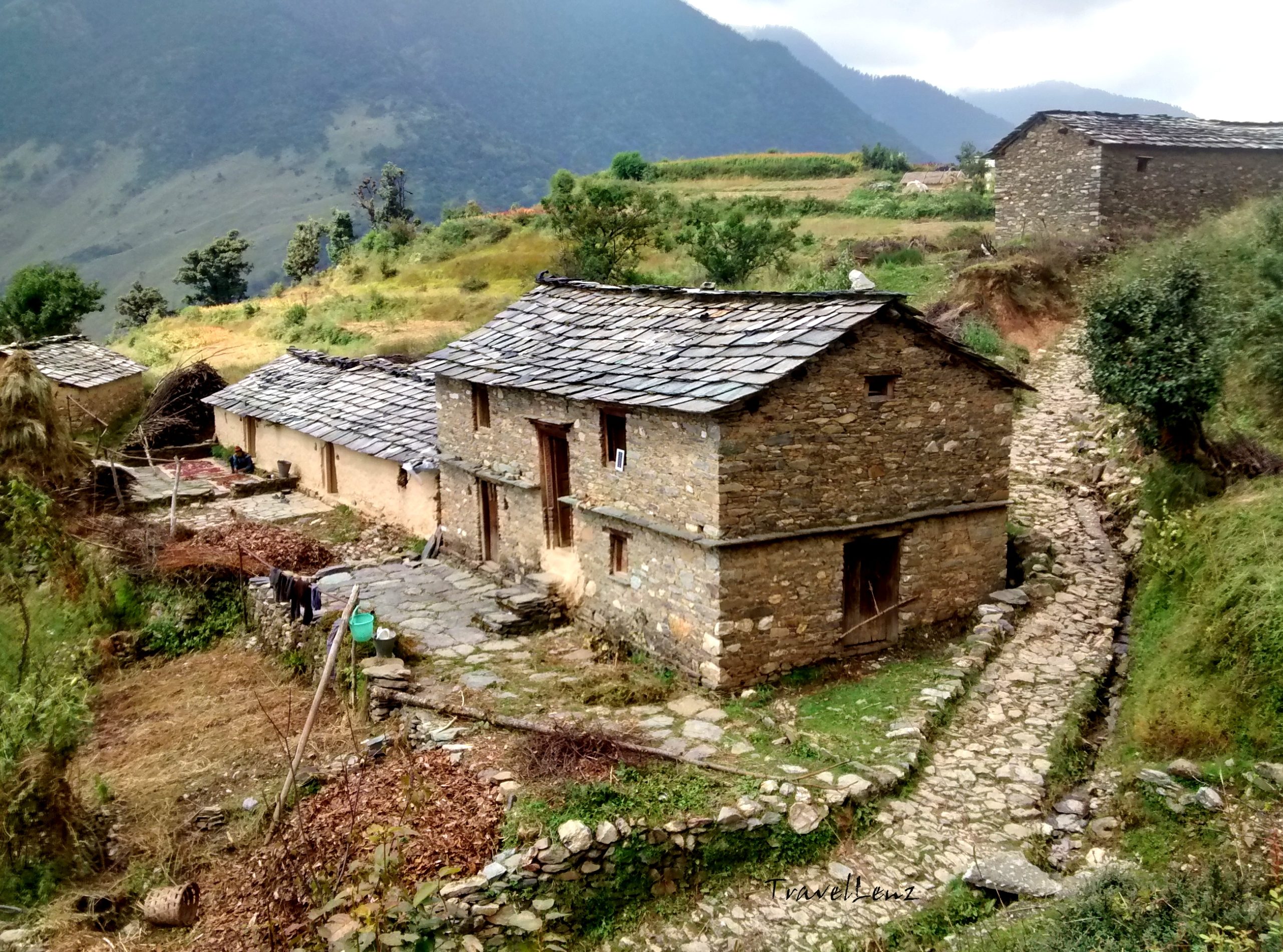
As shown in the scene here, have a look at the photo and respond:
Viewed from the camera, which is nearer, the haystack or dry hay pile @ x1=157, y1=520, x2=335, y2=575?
dry hay pile @ x1=157, y1=520, x2=335, y2=575

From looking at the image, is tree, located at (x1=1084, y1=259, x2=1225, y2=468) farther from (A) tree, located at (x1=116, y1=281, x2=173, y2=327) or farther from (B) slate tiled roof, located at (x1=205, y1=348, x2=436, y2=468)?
(A) tree, located at (x1=116, y1=281, x2=173, y2=327)

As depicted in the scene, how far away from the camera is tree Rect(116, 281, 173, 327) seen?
4810 centimetres

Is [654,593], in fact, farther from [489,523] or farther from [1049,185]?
[1049,185]

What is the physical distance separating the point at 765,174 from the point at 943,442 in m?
43.6

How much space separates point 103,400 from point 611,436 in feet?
65.1

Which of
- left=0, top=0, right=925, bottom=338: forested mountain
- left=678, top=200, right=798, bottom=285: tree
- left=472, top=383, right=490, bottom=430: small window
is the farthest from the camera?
left=0, top=0, right=925, bottom=338: forested mountain

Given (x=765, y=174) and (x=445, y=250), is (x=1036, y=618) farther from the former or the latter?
(x=765, y=174)

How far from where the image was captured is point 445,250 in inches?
1705

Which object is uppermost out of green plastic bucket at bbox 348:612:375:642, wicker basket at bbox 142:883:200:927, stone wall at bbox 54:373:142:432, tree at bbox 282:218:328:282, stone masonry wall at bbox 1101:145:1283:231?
stone masonry wall at bbox 1101:145:1283:231

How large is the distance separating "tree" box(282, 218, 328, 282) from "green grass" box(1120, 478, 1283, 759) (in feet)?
153

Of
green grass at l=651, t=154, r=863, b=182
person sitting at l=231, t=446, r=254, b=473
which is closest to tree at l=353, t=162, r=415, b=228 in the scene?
green grass at l=651, t=154, r=863, b=182

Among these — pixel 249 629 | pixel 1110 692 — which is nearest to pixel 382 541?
pixel 249 629

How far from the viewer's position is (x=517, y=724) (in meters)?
10.3

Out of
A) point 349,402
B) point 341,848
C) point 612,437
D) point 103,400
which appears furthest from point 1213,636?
point 103,400
